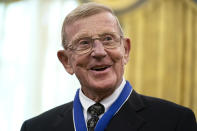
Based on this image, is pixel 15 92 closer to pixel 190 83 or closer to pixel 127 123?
pixel 190 83

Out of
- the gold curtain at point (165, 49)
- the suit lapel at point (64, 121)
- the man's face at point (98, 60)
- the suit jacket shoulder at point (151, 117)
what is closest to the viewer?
the suit jacket shoulder at point (151, 117)

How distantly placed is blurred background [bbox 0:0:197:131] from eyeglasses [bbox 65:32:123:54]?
2345 mm

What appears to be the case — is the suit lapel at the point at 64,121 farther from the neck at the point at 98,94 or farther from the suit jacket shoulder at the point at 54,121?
the neck at the point at 98,94

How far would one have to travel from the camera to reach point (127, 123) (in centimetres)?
178

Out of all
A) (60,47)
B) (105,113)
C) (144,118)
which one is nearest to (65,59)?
(105,113)

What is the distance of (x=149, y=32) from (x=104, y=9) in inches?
94.7

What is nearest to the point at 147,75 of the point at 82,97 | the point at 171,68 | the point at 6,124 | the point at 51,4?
the point at 171,68

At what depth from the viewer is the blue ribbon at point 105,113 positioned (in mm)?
1744

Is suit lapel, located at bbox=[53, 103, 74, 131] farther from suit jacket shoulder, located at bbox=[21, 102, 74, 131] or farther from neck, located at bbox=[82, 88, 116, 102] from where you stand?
neck, located at bbox=[82, 88, 116, 102]

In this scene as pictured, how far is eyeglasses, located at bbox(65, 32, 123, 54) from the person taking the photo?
72.3 inches

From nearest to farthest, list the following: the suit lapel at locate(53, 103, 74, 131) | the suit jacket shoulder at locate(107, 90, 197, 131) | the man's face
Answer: the suit jacket shoulder at locate(107, 90, 197, 131), the man's face, the suit lapel at locate(53, 103, 74, 131)

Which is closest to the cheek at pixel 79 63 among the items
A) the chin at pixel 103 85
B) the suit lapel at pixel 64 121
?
the chin at pixel 103 85

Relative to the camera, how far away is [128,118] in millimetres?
1806

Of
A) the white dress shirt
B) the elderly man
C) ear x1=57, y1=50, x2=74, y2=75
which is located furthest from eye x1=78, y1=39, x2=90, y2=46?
the white dress shirt
